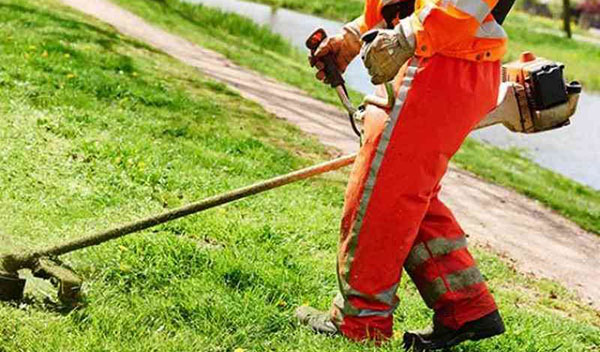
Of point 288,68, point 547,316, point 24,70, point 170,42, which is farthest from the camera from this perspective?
point 288,68

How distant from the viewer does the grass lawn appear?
127 inches

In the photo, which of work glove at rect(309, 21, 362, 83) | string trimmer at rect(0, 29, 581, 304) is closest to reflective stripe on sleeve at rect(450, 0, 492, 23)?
string trimmer at rect(0, 29, 581, 304)

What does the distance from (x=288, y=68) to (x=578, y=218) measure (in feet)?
21.2

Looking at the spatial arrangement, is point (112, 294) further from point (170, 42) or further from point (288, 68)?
point (288, 68)

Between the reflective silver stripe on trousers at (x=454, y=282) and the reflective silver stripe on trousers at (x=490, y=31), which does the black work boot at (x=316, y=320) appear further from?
the reflective silver stripe on trousers at (x=490, y=31)

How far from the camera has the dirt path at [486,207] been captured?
5973 mm

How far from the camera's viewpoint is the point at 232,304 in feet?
11.3

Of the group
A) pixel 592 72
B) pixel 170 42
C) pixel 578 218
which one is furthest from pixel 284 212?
pixel 592 72

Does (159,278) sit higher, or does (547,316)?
(159,278)

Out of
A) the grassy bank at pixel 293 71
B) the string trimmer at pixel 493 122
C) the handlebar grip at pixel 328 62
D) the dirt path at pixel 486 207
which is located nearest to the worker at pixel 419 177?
the string trimmer at pixel 493 122

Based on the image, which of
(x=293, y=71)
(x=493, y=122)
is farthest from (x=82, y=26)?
(x=493, y=122)

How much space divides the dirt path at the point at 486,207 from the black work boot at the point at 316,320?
2.57 m

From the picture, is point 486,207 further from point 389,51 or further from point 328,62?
point 389,51

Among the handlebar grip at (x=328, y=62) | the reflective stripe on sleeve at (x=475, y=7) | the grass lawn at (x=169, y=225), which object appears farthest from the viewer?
the handlebar grip at (x=328, y=62)
